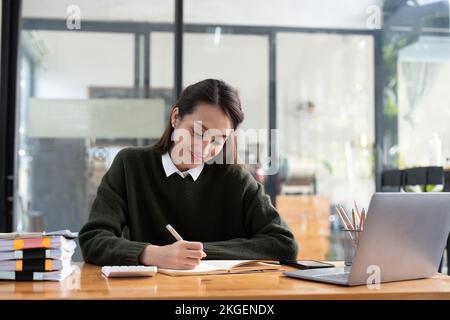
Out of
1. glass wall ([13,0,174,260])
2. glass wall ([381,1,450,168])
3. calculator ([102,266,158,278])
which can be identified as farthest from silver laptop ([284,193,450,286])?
glass wall ([381,1,450,168])

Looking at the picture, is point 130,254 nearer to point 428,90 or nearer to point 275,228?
point 275,228

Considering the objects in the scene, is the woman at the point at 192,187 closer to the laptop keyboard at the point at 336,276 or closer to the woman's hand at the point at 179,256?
the woman's hand at the point at 179,256

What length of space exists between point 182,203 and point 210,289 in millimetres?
805

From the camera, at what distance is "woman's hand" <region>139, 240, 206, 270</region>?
1483 mm

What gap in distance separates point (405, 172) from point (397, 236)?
2.62m

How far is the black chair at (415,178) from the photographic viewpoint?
11.1 feet

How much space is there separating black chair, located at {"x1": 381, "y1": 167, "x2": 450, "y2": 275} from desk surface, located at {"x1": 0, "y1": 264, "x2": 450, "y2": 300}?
2046 millimetres

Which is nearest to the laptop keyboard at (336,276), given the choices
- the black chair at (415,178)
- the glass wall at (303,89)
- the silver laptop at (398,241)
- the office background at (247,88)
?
the silver laptop at (398,241)

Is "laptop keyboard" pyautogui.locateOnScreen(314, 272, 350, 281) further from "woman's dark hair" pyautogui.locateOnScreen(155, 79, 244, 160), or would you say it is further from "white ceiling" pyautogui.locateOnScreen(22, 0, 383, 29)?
"white ceiling" pyautogui.locateOnScreen(22, 0, 383, 29)

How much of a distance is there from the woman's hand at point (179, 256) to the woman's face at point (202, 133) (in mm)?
490

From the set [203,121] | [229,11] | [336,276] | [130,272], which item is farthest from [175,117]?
[229,11]
